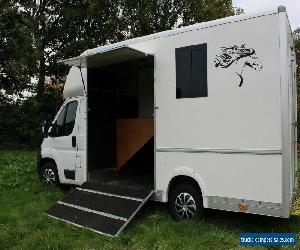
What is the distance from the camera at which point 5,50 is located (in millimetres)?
20891

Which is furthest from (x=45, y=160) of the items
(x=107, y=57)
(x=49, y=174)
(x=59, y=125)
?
(x=107, y=57)

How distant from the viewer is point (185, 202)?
7.26m

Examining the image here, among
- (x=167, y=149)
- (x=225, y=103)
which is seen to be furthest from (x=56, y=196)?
(x=225, y=103)

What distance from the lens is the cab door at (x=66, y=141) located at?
31.0ft

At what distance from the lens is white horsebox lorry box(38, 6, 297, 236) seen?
6281 millimetres

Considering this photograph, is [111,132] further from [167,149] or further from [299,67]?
[299,67]

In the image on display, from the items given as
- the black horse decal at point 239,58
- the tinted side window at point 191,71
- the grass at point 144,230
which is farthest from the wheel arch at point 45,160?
the black horse decal at point 239,58

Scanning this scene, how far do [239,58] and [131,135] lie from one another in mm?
3669

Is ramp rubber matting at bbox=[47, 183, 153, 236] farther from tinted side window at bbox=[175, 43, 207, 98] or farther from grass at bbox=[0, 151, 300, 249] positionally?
tinted side window at bbox=[175, 43, 207, 98]

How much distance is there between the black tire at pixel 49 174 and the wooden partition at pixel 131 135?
1.47m

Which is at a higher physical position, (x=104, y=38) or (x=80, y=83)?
(x=104, y=38)

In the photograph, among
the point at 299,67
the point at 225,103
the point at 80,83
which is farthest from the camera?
the point at 299,67

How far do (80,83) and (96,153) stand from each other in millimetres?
1504

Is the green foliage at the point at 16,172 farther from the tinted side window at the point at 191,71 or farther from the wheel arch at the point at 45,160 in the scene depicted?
the tinted side window at the point at 191,71
